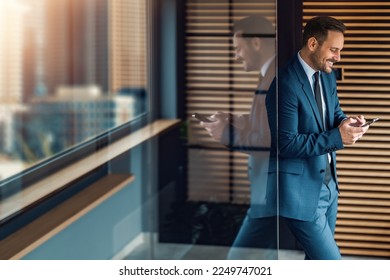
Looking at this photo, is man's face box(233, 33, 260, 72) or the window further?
the window

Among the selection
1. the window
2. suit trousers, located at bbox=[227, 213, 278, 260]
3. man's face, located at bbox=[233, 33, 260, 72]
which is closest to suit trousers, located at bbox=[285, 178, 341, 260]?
suit trousers, located at bbox=[227, 213, 278, 260]

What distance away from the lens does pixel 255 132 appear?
374 cm

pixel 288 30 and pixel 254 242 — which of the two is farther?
pixel 254 242

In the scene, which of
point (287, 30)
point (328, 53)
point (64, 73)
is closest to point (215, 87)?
point (287, 30)

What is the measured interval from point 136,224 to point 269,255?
0.67 m

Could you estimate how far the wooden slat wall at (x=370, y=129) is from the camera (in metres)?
3.57

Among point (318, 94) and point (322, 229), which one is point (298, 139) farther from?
point (322, 229)

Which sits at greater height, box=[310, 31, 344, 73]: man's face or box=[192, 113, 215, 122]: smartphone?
box=[310, 31, 344, 73]: man's face

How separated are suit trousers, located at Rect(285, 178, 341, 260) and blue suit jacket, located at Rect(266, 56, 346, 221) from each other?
0.03m

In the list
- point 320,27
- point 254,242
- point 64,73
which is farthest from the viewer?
point 64,73

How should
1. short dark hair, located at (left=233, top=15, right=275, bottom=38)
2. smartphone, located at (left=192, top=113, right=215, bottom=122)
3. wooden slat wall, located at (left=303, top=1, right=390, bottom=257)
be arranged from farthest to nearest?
smartphone, located at (left=192, top=113, right=215, bottom=122), short dark hair, located at (left=233, top=15, right=275, bottom=38), wooden slat wall, located at (left=303, top=1, right=390, bottom=257)

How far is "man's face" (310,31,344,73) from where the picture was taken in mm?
3607

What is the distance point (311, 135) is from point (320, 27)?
50cm

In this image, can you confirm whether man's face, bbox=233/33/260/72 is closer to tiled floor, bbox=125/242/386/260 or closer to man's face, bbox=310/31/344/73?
man's face, bbox=310/31/344/73
